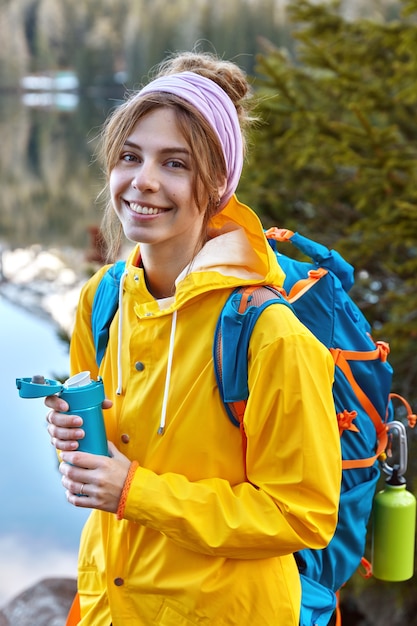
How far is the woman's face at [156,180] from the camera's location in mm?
→ 1422

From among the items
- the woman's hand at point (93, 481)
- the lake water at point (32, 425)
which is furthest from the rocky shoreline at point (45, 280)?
the woman's hand at point (93, 481)

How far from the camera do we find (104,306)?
163cm

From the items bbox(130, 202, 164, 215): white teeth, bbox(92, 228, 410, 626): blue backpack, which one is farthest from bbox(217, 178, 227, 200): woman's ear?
bbox(92, 228, 410, 626): blue backpack

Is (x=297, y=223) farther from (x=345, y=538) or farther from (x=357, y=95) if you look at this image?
(x=345, y=538)

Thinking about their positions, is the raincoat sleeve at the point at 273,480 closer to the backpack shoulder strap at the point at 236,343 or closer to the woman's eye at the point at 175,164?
the backpack shoulder strap at the point at 236,343

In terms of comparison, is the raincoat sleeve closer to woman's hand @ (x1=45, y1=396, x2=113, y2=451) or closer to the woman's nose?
woman's hand @ (x1=45, y1=396, x2=113, y2=451)

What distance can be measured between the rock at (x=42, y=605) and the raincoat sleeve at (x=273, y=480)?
1971mm

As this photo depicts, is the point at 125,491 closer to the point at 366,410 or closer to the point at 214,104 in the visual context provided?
the point at 366,410

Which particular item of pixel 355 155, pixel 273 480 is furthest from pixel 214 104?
pixel 355 155

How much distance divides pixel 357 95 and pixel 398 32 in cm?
39

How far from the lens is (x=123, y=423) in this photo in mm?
1495

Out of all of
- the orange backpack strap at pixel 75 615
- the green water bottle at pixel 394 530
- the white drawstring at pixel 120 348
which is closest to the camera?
the white drawstring at pixel 120 348

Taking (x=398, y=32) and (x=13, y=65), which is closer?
(x=398, y=32)

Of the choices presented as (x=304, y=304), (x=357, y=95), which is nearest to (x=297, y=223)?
(x=357, y=95)
